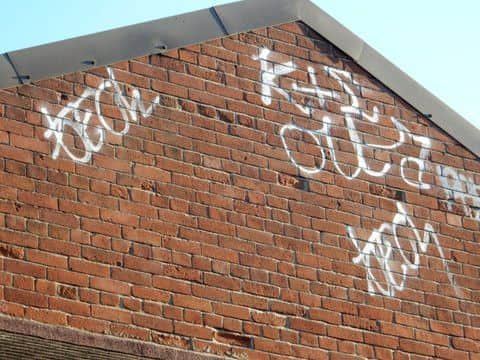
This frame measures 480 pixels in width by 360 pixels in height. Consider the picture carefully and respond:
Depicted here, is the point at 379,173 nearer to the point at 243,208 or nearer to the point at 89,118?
the point at 243,208

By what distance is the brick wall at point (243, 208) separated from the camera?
26.7 feet

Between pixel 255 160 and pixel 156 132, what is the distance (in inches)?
30.6

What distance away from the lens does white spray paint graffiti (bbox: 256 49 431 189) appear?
30.7ft

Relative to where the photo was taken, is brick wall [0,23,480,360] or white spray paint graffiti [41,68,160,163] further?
white spray paint graffiti [41,68,160,163]

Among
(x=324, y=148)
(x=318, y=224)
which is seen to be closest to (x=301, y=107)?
(x=324, y=148)

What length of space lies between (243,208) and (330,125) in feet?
3.69

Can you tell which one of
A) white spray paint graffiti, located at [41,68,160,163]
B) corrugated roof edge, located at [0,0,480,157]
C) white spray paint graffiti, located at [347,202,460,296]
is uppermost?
corrugated roof edge, located at [0,0,480,157]

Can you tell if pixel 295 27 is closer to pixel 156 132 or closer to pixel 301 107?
pixel 301 107

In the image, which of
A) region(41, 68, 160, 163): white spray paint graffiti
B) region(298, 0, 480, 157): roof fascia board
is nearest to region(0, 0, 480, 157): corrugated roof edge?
region(298, 0, 480, 157): roof fascia board

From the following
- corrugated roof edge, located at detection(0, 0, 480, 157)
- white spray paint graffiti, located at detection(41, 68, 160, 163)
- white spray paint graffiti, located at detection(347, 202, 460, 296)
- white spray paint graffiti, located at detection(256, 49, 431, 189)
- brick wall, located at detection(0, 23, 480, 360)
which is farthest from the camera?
white spray paint graffiti, located at detection(256, 49, 431, 189)

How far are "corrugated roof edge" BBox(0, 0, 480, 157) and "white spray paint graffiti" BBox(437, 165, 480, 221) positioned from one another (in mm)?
282

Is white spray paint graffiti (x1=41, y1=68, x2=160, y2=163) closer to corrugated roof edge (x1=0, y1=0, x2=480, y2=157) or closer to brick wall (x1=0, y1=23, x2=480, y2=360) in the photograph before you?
brick wall (x1=0, y1=23, x2=480, y2=360)

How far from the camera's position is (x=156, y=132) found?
8.77 m

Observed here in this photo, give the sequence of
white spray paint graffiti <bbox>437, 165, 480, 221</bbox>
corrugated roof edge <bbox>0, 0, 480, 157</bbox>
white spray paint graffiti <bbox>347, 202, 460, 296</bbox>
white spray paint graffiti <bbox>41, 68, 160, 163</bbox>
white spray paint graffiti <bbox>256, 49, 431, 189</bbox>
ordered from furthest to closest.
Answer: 1. white spray paint graffiti <bbox>437, 165, 480, 221</bbox>
2. white spray paint graffiti <bbox>256, 49, 431, 189</bbox>
3. white spray paint graffiti <bbox>347, 202, 460, 296</bbox>
4. corrugated roof edge <bbox>0, 0, 480, 157</bbox>
5. white spray paint graffiti <bbox>41, 68, 160, 163</bbox>
